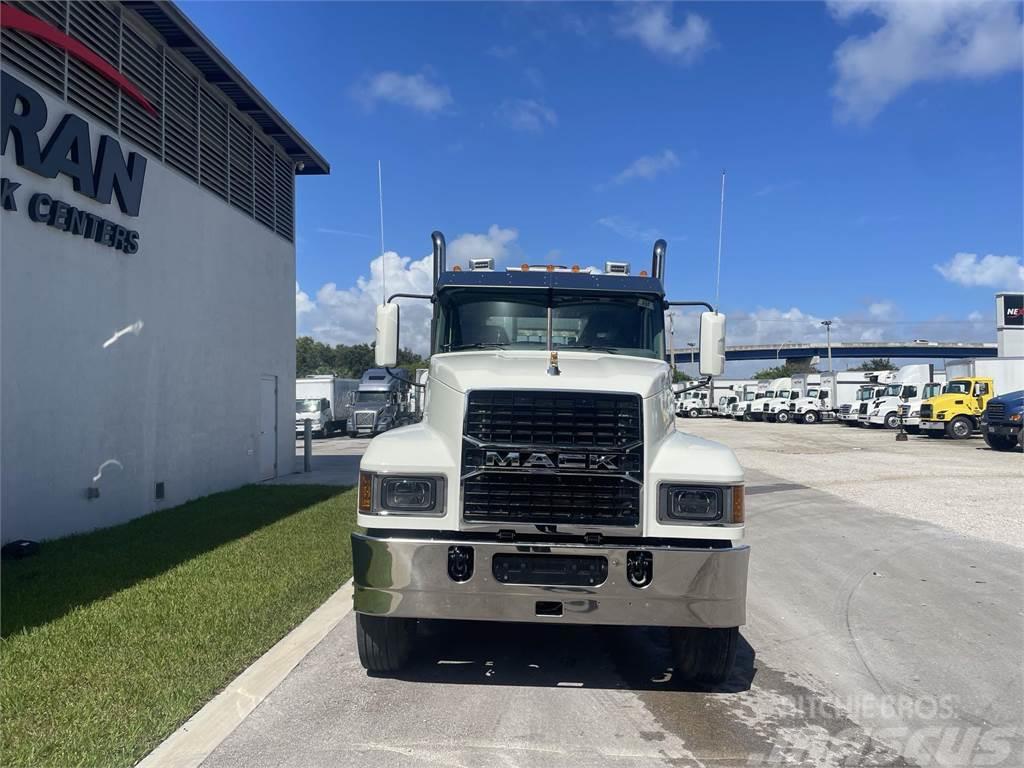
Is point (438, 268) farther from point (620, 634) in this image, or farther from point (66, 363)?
point (66, 363)

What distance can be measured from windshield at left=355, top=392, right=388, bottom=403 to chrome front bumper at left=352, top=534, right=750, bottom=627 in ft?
104

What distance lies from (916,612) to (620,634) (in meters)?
2.64

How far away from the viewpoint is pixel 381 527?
15.0ft

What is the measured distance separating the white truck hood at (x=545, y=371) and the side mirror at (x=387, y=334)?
1.01m

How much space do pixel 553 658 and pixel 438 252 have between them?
378cm

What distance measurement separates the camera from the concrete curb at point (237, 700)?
3830mm

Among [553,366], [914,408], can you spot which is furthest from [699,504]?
[914,408]

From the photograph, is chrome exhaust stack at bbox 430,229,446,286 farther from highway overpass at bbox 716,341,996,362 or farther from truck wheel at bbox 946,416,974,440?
highway overpass at bbox 716,341,996,362

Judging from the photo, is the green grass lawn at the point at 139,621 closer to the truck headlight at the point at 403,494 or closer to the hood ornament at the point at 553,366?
the truck headlight at the point at 403,494

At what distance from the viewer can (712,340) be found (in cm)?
657

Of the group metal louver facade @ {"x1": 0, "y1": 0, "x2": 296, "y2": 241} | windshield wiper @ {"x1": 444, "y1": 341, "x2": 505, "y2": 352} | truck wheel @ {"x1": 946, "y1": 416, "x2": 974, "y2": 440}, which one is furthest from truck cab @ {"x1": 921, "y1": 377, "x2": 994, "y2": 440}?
windshield wiper @ {"x1": 444, "y1": 341, "x2": 505, "y2": 352}

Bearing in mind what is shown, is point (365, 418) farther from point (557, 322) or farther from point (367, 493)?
point (367, 493)

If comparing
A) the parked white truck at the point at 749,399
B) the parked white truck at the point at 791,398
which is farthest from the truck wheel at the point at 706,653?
the parked white truck at the point at 749,399

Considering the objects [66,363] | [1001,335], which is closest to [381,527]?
[66,363]
